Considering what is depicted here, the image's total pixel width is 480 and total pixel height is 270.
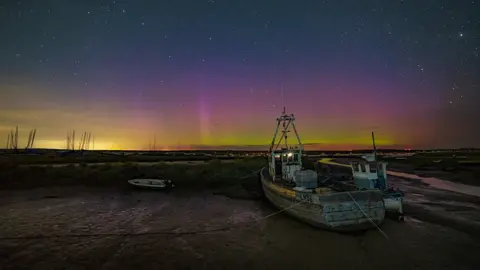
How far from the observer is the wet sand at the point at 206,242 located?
13133 millimetres

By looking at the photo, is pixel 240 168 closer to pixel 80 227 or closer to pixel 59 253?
pixel 80 227

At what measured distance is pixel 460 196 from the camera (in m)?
30.7

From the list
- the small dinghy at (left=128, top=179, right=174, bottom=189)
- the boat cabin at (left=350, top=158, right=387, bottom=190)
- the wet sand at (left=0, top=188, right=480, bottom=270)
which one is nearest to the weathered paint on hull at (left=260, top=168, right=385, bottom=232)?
the wet sand at (left=0, top=188, right=480, bottom=270)

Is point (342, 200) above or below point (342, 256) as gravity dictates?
above

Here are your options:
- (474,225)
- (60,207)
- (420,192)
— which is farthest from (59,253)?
(420,192)

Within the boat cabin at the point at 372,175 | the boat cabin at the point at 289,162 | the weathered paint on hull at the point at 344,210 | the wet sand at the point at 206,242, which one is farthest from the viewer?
the boat cabin at the point at 289,162

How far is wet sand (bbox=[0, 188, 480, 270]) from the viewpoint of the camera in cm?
1313

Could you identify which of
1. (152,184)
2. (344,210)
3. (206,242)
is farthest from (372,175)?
(152,184)

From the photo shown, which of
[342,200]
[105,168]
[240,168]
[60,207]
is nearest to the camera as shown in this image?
[342,200]

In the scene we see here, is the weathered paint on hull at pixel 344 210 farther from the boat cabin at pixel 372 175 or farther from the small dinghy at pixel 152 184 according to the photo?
the small dinghy at pixel 152 184

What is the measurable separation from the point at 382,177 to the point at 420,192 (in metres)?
18.2

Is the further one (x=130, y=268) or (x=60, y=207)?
(x=60, y=207)

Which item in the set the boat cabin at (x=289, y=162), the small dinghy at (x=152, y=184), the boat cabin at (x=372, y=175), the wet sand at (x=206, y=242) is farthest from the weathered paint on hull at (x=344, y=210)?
the small dinghy at (x=152, y=184)

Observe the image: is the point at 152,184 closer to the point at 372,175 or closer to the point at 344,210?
the point at 344,210
